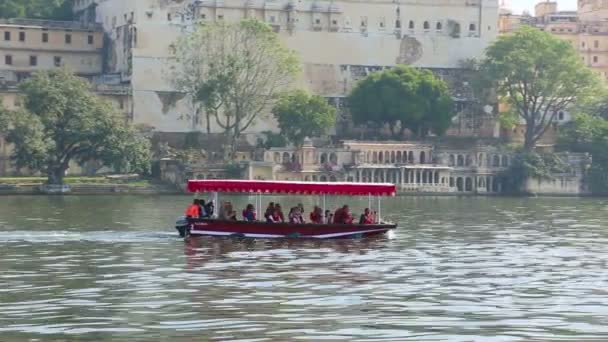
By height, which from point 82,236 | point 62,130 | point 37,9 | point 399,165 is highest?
point 37,9

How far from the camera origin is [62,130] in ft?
255

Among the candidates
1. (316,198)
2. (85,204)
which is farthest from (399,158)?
(85,204)

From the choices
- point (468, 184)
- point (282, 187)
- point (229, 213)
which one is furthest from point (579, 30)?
point (229, 213)

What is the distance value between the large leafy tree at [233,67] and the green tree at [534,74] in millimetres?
12904

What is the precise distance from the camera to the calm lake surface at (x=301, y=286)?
78.2 feet

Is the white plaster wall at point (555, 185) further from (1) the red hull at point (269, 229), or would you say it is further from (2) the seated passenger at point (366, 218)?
(1) the red hull at point (269, 229)

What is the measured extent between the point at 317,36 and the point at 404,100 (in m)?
8.65

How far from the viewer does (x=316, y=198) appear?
241 ft

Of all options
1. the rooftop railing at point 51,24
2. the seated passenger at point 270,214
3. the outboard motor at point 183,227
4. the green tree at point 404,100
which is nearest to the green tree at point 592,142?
the green tree at point 404,100

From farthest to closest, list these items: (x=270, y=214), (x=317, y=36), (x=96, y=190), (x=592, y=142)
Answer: (x=317, y=36)
(x=592, y=142)
(x=96, y=190)
(x=270, y=214)

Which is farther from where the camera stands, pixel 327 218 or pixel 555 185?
pixel 555 185

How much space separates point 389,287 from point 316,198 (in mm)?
43926

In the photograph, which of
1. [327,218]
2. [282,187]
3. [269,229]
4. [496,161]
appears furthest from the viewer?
[496,161]

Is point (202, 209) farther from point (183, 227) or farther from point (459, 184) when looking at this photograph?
point (459, 184)
